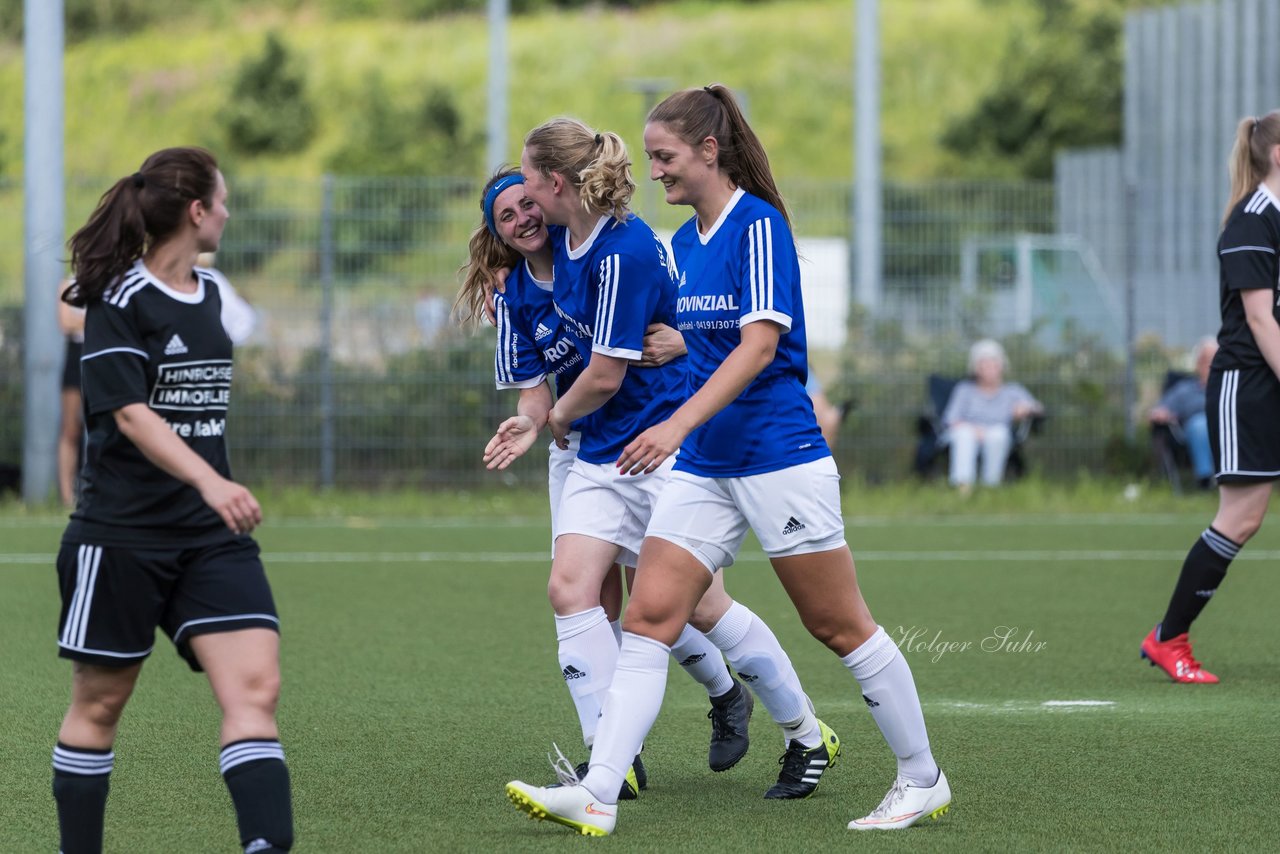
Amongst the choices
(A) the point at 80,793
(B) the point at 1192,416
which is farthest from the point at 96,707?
(B) the point at 1192,416

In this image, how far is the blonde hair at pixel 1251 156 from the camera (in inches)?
263

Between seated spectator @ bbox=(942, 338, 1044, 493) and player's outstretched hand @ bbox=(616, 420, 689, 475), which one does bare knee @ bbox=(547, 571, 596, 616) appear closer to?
player's outstretched hand @ bbox=(616, 420, 689, 475)

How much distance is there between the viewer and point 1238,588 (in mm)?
9664

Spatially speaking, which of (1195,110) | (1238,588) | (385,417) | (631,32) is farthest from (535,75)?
(1238,588)

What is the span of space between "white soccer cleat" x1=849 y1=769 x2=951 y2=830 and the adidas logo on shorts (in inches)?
83.2

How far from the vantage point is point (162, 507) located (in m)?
3.80

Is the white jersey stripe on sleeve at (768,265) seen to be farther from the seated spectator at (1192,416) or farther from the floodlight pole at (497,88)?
the floodlight pole at (497,88)

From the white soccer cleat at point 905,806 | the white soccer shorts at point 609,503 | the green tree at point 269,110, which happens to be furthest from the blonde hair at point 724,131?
the green tree at point 269,110

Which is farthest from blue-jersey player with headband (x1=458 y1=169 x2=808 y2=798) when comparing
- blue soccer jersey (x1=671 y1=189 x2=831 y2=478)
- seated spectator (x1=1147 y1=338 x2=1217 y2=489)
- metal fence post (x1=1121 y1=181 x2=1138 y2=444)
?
metal fence post (x1=1121 y1=181 x2=1138 y2=444)

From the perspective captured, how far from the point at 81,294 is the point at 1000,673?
444 centimetres

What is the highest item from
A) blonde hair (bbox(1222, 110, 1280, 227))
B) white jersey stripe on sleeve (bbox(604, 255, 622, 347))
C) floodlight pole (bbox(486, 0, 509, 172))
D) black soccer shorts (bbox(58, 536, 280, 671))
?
floodlight pole (bbox(486, 0, 509, 172))

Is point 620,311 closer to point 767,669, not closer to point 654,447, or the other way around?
point 654,447

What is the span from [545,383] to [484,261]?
→ 1.33ft

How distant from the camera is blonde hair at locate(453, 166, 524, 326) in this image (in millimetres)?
5207
